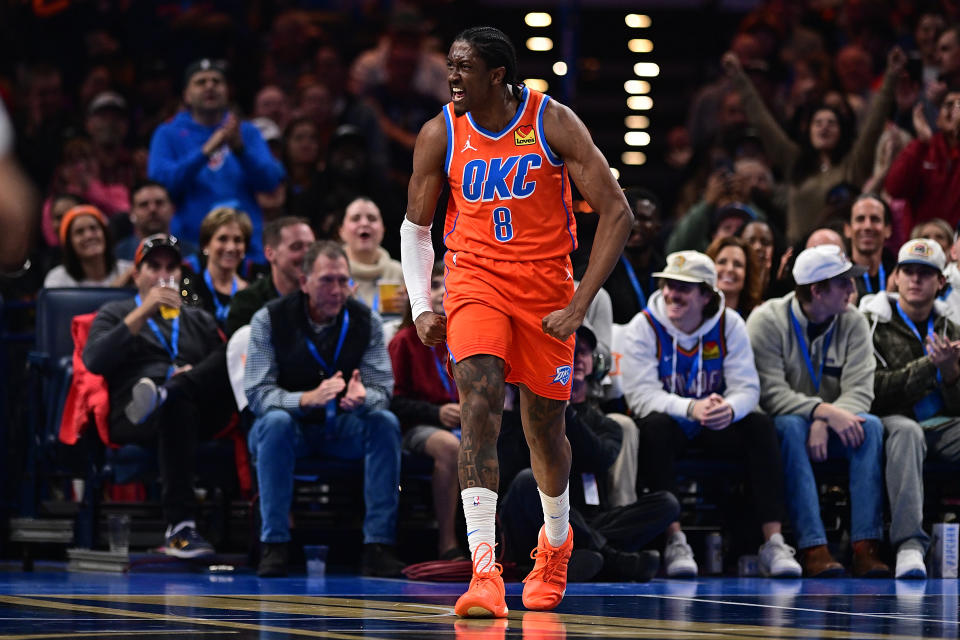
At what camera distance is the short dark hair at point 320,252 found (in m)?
8.46

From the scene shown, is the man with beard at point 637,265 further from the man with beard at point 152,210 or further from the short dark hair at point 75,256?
the short dark hair at point 75,256

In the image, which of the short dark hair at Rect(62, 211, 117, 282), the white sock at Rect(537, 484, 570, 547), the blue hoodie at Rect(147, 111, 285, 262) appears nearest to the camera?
the white sock at Rect(537, 484, 570, 547)

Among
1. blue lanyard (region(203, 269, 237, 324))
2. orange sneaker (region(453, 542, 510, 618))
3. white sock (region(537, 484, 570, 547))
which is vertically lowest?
orange sneaker (region(453, 542, 510, 618))

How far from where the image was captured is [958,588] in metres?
7.67

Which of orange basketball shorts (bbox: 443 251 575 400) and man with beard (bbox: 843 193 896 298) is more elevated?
man with beard (bbox: 843 193 896 298)

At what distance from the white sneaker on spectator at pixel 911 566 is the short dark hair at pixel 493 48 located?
378 cm

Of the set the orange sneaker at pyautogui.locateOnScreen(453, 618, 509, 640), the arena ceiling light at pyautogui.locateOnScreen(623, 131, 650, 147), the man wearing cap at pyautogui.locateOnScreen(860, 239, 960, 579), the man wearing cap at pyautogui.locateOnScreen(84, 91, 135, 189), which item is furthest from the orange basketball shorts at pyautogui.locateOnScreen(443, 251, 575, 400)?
the arena ceiling light at pyautogui.locateOnScreen(623, 131, 650, 147)

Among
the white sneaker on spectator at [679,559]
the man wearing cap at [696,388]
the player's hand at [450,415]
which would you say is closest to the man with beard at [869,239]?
the man wearing cap at [696,388]

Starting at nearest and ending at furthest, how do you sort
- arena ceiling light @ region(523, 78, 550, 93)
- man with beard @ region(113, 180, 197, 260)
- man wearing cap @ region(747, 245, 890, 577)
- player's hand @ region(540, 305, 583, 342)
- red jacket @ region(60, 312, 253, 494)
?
player's hand @ region(540, 305, 583, 342), man wearing cap @ region(747, 245, 890, 577), red jacket @ region(60, 312, 253, 494), man with beard @ region(113, 180, 197, 260), arena ceiling light @ region(523, 78, 550, 93)

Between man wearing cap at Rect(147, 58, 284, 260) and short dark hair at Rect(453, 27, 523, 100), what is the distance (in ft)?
17.1

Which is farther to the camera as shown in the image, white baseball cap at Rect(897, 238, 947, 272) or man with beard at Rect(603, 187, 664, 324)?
man with beard at Rect(603, 187, 664, 324)

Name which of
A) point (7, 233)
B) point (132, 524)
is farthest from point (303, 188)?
point (7, 233)

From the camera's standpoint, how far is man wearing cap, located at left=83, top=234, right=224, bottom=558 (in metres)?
8.48

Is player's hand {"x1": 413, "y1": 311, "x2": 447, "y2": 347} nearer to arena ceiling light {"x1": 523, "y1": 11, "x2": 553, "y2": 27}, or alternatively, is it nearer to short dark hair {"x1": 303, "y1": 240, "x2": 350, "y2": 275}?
short dark hair {"x1": 303, "y1": 240, "x2": 350, "y2": 275}
